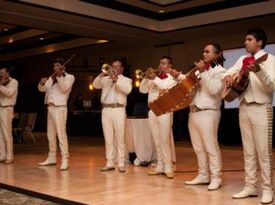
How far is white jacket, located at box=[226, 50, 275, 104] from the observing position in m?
3.66

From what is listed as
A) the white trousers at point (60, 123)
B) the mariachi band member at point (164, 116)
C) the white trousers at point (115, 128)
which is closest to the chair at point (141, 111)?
the white trousers at point (115, 128)

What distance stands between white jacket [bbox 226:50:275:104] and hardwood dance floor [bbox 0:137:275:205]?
3.30ft

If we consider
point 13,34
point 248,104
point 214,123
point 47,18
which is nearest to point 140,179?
point 214,123

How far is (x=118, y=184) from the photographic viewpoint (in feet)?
16.3

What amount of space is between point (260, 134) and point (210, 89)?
769 millimetres

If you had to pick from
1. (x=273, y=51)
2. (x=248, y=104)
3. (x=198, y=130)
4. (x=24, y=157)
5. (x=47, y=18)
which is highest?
(x=47, y=18)

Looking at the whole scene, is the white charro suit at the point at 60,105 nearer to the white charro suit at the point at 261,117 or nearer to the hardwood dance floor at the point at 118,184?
the hardwood dance floor at the point at 118,184

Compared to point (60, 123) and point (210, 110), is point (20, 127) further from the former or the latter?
point (210, 110)

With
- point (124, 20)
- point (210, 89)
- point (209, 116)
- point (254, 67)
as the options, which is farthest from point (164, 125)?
point (124, 20)

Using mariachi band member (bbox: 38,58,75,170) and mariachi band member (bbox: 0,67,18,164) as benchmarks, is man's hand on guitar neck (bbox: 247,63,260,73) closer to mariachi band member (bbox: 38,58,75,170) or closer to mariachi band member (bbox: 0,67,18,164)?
mariachi band member (bbox: 38,58,75,170)

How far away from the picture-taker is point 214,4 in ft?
30.3

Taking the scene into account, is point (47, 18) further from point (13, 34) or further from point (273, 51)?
point (273, 51)

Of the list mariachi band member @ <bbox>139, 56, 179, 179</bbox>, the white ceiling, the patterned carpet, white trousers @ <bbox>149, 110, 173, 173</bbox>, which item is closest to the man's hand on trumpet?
mariachi band member @ <bbox>139, 56, 179, 179</bbox>

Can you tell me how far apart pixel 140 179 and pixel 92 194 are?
3.39 feet
